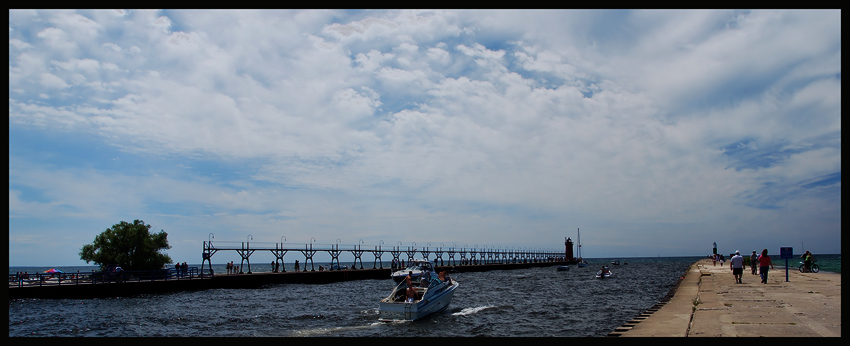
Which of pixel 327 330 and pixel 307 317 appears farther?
pixel 307 317

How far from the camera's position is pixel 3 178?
1115cm

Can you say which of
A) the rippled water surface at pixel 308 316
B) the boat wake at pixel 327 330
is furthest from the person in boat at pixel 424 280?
the boat wake at pixel 327 330

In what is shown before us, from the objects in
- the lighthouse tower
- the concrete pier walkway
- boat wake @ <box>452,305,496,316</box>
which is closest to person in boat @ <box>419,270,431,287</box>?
boat wake @ <box>452,305,496,316</box>

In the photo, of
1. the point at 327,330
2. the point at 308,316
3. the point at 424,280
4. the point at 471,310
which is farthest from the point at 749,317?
the point at 308,316

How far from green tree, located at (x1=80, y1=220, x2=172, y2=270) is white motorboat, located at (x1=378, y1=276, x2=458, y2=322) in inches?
1516

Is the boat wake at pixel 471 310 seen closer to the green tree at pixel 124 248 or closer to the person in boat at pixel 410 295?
the person in boat at pixel 410 295

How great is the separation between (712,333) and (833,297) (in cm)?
1089

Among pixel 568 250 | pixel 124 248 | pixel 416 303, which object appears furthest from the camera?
pixel 568 250

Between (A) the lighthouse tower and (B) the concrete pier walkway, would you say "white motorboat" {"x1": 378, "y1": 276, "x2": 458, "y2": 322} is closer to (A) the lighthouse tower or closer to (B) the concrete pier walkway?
(B) the concrete pier walkway

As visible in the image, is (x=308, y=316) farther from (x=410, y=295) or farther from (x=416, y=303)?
(x=416, y=303)

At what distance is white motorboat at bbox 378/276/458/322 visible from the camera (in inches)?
899

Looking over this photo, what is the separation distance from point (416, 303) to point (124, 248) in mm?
42306

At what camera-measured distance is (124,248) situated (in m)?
52.3
